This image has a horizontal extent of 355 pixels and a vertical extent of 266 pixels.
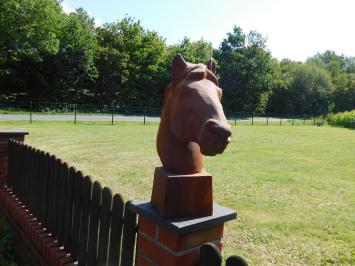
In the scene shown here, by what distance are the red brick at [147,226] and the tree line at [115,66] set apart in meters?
29.5

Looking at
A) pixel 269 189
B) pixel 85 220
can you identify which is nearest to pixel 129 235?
pixel 85 220

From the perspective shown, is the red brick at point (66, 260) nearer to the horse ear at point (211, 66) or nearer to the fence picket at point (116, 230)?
the fence picket at point (116, 230)

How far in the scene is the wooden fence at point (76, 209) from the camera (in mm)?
2691

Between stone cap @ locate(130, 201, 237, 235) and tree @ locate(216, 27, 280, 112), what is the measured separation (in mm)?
43923

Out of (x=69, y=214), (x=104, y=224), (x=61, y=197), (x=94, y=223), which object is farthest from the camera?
(x=61, y=197)

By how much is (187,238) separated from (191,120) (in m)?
0.76

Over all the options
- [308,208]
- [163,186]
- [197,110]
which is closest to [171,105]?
[197,110]

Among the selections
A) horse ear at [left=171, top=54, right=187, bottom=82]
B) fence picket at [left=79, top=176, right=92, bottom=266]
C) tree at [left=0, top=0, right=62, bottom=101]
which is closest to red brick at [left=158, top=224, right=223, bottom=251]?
horse ear at [left=171, top=54, right=187, bottom=82]

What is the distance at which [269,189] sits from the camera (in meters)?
7.25

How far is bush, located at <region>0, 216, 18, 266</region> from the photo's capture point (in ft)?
14.5

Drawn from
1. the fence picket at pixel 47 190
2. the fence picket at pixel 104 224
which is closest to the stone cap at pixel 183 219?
the fence picket at pixel 104 224

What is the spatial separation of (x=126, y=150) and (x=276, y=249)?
7956 mm

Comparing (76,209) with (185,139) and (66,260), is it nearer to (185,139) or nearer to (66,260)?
(66,260)

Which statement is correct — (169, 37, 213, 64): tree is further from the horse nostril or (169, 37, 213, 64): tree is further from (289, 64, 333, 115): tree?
the horse nostril
